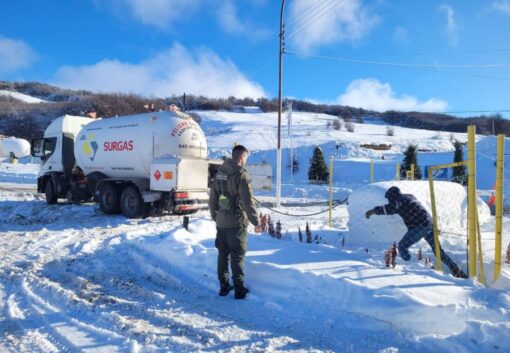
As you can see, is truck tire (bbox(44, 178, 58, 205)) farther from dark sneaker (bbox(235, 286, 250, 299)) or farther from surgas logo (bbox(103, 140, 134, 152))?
dark sneaker (bbox(235, 286, 250, 299))

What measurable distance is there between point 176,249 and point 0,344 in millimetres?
2905

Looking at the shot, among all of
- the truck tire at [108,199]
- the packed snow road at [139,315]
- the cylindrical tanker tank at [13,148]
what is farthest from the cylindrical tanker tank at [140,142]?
the cylindrical tanker tank at [13,148]

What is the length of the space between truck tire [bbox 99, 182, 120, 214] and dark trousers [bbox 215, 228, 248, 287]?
8042mm

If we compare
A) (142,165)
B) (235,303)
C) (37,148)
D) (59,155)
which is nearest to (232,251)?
(235,303)

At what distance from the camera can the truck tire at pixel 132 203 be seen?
10.9 meters

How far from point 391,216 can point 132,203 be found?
7.41 m

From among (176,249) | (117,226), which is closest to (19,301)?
(176,249)

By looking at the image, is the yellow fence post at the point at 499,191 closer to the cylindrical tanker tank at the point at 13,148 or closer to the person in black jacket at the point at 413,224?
the person in black jacket at the point at 413,224

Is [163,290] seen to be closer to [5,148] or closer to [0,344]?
[0,344]

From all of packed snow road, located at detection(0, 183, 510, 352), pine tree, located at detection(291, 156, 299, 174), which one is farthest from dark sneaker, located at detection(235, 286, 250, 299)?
pine tree, located at detection(291, 156, 299, 174)

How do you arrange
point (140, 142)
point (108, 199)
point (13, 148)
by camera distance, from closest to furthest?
point (140, 142)
point (108, 199)
point (13, 148)

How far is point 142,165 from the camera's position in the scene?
11.2m

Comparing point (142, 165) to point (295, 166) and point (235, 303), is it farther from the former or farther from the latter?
point (295, 166)

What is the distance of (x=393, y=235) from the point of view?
300 inches
